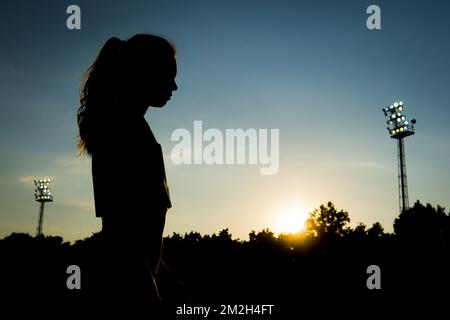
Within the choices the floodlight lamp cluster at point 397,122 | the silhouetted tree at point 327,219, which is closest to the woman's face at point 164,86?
the floodlight lamp cluster at point 397,122

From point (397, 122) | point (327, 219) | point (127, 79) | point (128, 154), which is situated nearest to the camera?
point (128, 154)

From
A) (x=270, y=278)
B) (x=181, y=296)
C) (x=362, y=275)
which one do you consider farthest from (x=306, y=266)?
(x=181, y=296)

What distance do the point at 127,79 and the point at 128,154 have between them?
1.45 feet

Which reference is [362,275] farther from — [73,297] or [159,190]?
[159,190]

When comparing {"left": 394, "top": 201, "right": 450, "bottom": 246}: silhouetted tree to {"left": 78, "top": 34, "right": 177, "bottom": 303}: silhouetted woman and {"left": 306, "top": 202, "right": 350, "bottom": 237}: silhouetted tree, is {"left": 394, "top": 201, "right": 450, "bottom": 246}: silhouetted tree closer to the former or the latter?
{"left": 306, "top": 202, "right": 350, "bottom": 237}: silhouetted tree

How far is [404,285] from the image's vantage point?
1938 centimetres

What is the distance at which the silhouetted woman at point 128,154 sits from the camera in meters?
1.62

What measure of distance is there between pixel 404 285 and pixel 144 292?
68.4 feet

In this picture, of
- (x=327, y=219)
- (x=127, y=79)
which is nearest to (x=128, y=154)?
(x=127, y=79)

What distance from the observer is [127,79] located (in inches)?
79.4

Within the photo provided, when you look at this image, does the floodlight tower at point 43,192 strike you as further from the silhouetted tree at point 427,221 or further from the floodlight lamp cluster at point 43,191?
the silhouetted tree at point 427,221

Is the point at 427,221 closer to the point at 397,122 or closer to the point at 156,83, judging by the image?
the point at 397,122

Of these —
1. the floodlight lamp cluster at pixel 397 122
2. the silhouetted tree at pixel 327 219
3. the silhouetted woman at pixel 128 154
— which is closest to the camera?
the silhouetted woman at pixel 128 154
